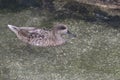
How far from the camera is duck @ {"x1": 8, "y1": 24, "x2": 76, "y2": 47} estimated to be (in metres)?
6.29

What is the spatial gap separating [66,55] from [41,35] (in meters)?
0.48

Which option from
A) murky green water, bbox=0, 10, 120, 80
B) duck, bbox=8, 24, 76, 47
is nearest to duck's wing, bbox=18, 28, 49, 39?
duck, bbox=8, 24, 76, 47

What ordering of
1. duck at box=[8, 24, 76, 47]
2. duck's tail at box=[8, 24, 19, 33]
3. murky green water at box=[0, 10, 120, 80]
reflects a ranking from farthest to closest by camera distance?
1. duck's tail at box=[8, 24, 19, 33]
2. duck at box=[8, 24, 76, 47]
3. murky green water at box=[0, 10, 120, 80]

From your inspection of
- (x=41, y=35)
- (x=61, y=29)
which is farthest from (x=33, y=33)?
(x=61, y=29)


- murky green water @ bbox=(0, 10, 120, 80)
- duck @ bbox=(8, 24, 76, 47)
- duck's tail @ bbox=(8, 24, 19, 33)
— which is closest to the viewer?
murky green water @ bbox=(0, 10, 120, 80)

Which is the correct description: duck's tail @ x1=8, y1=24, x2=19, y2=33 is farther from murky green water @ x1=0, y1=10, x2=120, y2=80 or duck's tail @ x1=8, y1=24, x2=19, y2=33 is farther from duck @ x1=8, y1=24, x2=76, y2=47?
murky green water @ x1=0, y1=10, x2=120, y2=80

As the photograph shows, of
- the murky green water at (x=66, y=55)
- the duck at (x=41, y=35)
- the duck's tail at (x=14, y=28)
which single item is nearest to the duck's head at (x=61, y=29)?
the duck at (x=41, y=35)

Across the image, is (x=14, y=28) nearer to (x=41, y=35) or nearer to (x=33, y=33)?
(x=33, y=33)

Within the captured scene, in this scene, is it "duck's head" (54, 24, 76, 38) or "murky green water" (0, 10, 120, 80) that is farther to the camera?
"duck's head" (54, 24, 76, 38)

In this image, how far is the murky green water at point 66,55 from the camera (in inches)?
227

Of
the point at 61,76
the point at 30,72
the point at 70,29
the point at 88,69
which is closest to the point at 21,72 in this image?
the point at 30,72

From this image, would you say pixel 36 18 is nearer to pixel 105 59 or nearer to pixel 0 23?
pixel 0 23

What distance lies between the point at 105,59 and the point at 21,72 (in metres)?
1.21

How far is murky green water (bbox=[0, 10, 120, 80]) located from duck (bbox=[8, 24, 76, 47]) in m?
0.07
